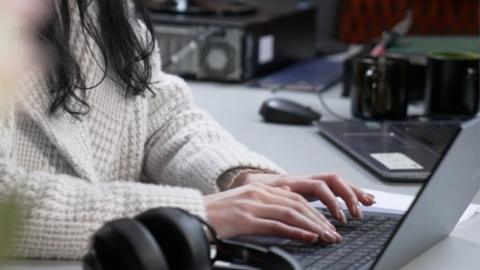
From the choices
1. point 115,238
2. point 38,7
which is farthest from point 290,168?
point 38,7

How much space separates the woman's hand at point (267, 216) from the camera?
31.4 inches

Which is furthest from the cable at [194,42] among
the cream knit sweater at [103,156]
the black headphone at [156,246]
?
the black headphone at [156,246]

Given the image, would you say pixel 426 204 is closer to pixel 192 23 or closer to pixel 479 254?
pixel 479 254

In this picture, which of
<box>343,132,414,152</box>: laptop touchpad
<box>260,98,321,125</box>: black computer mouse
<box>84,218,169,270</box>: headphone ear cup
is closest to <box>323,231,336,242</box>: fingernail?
<box>84,218,169,270</box>: headphone ear cup

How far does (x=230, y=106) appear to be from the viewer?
168cm

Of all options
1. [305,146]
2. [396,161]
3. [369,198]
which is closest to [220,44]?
[305,146]

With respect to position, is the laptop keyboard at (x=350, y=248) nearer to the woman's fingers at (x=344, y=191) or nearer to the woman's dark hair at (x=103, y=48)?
the woman's fingers at (x=344, y=191)

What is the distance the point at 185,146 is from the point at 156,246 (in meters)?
0.51

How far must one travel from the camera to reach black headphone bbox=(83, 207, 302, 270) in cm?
59

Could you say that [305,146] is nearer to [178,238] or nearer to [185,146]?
[185,146]

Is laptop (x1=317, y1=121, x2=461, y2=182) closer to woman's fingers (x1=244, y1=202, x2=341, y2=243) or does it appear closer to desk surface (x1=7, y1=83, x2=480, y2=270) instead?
desk surface (x1=7, y1=83, x2=480, y2=270)

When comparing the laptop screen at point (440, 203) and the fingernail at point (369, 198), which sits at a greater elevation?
the laptop screen at point (440, 203)

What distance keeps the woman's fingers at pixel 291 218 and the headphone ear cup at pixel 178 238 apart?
188 millimetres

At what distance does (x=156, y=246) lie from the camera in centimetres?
59
